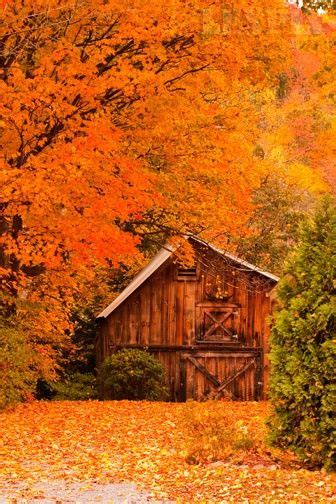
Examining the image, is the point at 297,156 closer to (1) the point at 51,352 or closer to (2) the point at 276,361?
(1) the point at 51,352

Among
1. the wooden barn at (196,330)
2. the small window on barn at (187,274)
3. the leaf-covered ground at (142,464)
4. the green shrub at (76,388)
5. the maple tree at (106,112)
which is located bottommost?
the leaf-covered ground at (142,464)

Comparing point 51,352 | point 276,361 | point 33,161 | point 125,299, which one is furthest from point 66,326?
point 276,361

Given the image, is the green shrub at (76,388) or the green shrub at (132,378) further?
Result: the green shrub at (76,388)

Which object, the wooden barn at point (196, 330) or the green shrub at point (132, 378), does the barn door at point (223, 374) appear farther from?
the green shrub at point (132, 378)

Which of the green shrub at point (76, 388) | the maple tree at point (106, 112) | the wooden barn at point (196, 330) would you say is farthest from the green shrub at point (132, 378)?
the maple tree at point (106, 112)

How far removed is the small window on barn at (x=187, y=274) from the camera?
29562 millimetres

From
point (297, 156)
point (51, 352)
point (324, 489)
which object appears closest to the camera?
point (324, 489)

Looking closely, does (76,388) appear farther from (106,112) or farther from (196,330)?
(106,112)

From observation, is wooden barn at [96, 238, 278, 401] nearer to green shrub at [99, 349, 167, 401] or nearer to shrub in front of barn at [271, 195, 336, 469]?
green shrub at [99, 349, 167, 401]

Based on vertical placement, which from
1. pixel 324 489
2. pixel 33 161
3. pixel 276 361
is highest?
pixel 33 161

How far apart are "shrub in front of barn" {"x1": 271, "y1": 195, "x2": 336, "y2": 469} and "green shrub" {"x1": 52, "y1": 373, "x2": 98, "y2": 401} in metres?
18.9

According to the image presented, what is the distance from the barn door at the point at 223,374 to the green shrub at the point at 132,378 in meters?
3.67

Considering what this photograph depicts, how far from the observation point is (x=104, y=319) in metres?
30.0

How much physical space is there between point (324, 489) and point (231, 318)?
21346 millimetres
